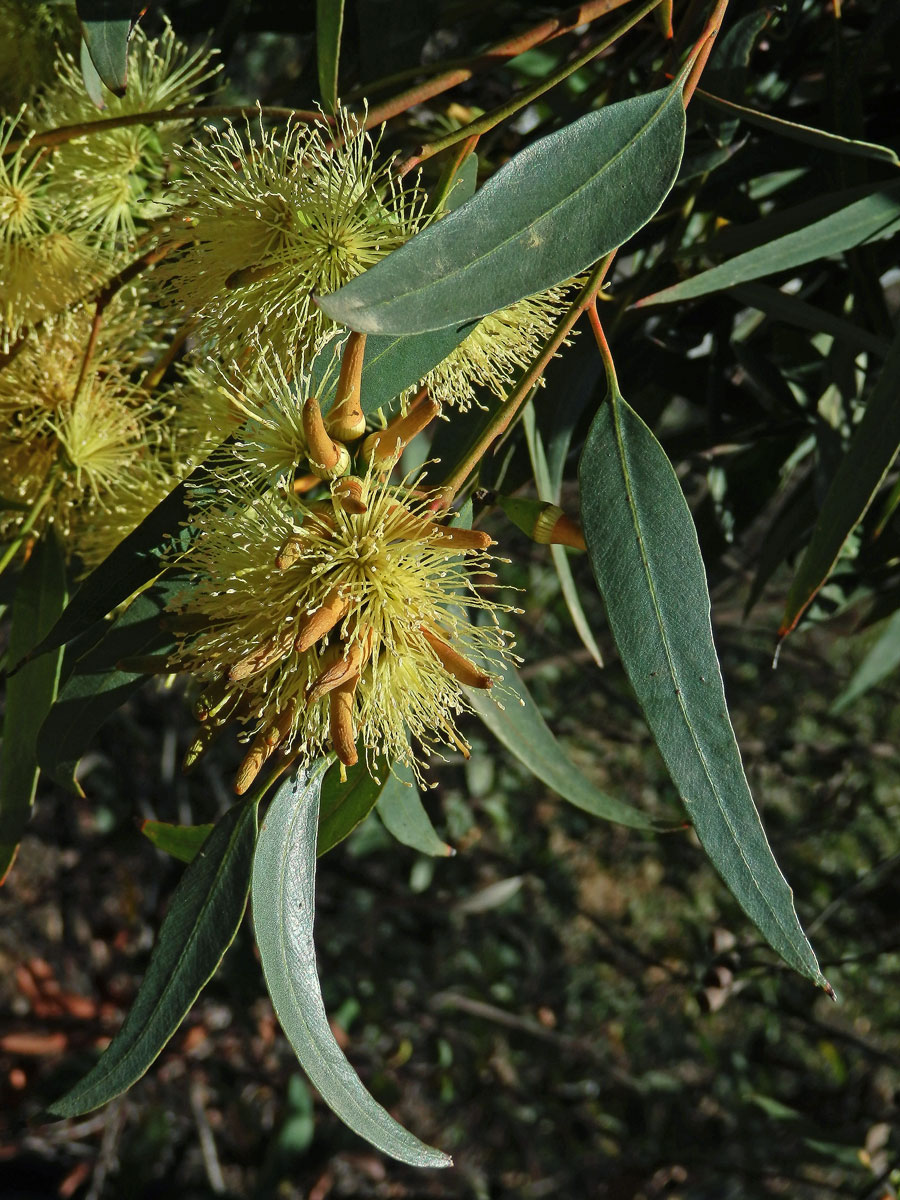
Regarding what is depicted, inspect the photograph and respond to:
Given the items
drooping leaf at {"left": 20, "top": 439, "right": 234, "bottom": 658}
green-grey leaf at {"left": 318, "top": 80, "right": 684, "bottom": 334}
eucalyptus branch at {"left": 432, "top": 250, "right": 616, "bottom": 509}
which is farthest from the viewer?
drooping leaf at {"left": 20, "top": 439, "right": 234, "bottom": 658}

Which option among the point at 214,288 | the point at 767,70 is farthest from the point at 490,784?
the point at 214,288

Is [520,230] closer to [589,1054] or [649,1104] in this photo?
[589,1054]

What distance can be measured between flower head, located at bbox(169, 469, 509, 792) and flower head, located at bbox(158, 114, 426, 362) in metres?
0.12

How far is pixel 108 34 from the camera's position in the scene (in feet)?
2.68

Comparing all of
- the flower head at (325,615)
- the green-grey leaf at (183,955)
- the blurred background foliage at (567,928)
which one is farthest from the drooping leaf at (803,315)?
the green-grey leaf at (183,955)

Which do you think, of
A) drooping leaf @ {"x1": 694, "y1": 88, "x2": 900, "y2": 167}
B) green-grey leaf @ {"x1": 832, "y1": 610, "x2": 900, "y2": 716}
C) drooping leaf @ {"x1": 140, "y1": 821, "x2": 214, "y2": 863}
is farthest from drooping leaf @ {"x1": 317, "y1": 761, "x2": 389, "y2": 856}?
green-grey leaf @ {"x1": 832, "y1": 610, "x2": 900, "y2": 716}

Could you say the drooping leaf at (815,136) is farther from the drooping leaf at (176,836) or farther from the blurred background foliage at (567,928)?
the drooping leaf at (176,836)

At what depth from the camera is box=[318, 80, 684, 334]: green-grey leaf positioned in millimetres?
562

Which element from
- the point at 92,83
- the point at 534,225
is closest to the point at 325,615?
the point at 534,225

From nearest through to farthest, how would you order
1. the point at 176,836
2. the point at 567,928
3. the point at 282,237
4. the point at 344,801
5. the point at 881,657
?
the point at 282,237
the point at 344,801
the point at 176,836
the point at 881,657
the point at 567,928

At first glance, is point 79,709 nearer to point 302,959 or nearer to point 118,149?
point 302,959

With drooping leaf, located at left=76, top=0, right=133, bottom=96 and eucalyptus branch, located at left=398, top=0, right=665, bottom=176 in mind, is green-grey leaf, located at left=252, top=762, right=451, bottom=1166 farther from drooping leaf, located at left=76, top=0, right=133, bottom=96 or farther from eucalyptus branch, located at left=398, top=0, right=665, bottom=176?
drooping leaf, located at left=76, top=0, right=133, bottom=96

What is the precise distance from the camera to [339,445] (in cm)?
69

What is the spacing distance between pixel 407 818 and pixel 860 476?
20.0 inches
